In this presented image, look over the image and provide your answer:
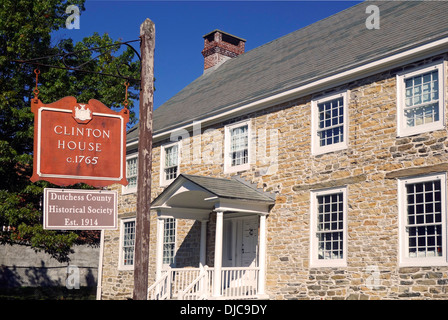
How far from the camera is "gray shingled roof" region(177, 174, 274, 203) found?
576 inches

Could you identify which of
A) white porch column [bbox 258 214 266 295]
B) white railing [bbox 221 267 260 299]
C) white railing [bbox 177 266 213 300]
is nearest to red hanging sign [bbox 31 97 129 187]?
white railing [bbox 177 266 213 300]

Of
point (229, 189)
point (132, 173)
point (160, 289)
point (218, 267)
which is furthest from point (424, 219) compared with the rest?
point (132, 173)

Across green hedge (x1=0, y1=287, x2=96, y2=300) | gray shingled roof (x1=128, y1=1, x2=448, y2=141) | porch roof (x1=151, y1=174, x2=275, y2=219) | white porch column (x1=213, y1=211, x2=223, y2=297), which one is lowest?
green hedge (x1=0, y1=287, x2=96, y2=300)

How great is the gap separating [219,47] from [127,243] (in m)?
9.82

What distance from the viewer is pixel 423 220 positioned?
39.0ft

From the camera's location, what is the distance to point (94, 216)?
7.93m

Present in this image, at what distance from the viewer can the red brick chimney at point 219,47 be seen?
83.9 feet

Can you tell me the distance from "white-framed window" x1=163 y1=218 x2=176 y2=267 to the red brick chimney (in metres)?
8.84

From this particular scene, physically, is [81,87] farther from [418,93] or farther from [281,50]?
[418,93]

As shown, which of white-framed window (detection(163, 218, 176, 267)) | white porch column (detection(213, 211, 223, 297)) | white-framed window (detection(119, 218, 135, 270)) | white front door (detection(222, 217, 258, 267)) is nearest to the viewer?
white porch column (detection(213, 211, 223, 297))

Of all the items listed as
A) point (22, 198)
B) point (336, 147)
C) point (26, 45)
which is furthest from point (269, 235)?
point (26, 45)

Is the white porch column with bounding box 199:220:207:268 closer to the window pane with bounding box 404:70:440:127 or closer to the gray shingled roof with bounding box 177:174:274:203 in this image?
the gray shingled roof with bounding box 177:174:274:203

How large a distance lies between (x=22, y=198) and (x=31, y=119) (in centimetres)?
287

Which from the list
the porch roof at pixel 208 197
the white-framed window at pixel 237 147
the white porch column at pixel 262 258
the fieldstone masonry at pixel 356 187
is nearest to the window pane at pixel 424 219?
the fieldstone masonry at pixel 356 187
